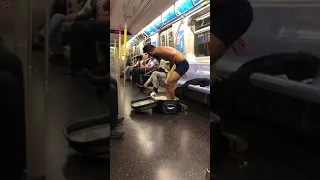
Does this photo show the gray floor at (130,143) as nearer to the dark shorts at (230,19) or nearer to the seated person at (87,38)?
the seated person at (87,38)

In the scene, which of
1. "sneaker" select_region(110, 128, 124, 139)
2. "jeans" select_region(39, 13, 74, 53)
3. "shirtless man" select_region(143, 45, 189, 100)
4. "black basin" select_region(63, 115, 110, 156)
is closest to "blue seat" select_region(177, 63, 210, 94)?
"shirtless man" select_region(143, 45, 189, 100)

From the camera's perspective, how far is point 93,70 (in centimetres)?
92

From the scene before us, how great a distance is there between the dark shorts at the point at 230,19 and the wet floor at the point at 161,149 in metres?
1.38

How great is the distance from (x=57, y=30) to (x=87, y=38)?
106 mm

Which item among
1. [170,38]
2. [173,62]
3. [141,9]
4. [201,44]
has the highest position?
[141,9]

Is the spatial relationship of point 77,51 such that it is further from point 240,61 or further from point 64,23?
point 240,61

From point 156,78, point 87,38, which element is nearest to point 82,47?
point 87,38

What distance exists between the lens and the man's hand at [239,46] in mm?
1128

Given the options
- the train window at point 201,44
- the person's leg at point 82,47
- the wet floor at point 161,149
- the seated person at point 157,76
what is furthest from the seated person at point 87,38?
the seated person at point 157,76

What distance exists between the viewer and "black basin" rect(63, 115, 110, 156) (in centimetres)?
93

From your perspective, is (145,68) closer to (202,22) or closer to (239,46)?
(202,22)

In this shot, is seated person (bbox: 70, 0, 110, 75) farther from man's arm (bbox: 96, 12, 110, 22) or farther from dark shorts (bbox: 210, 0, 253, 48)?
dark shorts (bbox: 210, 0, 253, 48)

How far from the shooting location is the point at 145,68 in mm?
10352

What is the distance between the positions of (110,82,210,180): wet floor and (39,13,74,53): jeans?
1.51 metres
